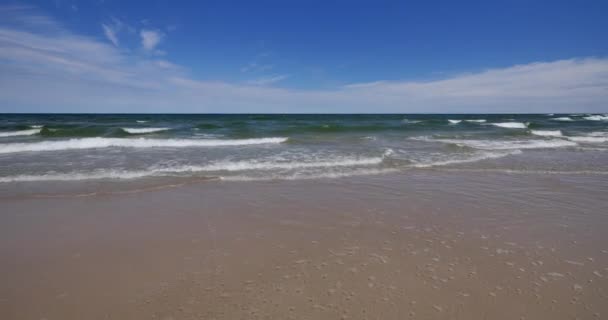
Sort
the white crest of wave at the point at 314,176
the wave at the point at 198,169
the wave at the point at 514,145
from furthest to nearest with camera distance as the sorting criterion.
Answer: the wave at the point at 514,145 → the white crest of wave at the point at 314,176 → the wave at the point at 198,169

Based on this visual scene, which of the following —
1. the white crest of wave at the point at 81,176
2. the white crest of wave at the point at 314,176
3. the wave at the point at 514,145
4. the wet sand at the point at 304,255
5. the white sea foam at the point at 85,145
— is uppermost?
the white sea foam at the point at 85,145

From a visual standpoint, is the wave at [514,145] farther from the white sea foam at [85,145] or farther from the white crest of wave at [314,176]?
the white sea foam at [85,145]

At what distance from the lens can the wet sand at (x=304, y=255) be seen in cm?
262

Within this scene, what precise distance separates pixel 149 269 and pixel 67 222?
249 cm

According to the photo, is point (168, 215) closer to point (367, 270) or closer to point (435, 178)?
point (367, 270)

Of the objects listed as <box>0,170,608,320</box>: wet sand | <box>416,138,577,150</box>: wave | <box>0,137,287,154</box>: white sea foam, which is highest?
<box>0,137,287,154</box>: white sea foam

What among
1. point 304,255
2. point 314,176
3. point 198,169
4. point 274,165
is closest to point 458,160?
point 314,176

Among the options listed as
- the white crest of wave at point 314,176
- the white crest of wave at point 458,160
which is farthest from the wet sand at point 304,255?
the white crest of wave at point 458,160

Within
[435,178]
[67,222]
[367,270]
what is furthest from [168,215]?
[435,178]

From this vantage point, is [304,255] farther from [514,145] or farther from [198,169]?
[514,145]

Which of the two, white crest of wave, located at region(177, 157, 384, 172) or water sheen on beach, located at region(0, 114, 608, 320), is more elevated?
white crest of wave, located at region(177, 157, 384, 172)

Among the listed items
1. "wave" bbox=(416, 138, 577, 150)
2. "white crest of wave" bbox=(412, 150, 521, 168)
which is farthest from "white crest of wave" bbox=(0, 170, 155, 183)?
"wave" bbox=(416, 138, 577, 150)

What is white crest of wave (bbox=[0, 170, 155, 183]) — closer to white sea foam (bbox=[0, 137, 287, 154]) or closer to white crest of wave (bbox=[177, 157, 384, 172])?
white crest of wave (bbox=[177, 157, 384, 172])

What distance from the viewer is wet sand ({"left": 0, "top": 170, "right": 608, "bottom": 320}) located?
2.62 meters
